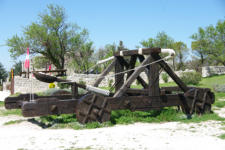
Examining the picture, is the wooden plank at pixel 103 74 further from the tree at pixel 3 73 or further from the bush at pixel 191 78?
the tree at pixel 3 73

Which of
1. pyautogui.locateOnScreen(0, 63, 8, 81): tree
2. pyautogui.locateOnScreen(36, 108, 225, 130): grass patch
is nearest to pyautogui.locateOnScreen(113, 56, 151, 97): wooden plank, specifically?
pyautogui.locateOnScreen(36, 108, 225, 130): grass patch

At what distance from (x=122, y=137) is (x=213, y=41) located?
37.1 metres

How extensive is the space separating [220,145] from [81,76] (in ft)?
79.4

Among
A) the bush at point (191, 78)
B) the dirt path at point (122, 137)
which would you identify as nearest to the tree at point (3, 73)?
the bush at point (191, 78)

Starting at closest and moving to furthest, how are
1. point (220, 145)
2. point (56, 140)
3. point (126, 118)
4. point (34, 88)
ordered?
point (220, 145)
point (56, 140)
point (126, 118)
point (34, 88)

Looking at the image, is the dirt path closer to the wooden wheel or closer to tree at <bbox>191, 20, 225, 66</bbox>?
the wooden wheel

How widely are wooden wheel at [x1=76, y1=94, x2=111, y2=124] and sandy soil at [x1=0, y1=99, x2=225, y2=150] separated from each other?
1.33 ft

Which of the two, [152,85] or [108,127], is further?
[152,85]

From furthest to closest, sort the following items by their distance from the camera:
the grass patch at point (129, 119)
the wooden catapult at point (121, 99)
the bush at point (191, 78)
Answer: the bush at point (191, 78)
the grass patch at point (129, 119)
the wooden catapult at point (121, 99)

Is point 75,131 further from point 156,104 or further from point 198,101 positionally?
point 198,101

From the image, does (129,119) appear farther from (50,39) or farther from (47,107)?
(50,39)

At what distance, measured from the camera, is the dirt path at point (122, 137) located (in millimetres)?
4605

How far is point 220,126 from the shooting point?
20.4 ft

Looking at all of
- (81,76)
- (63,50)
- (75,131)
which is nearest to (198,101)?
(75,131)
